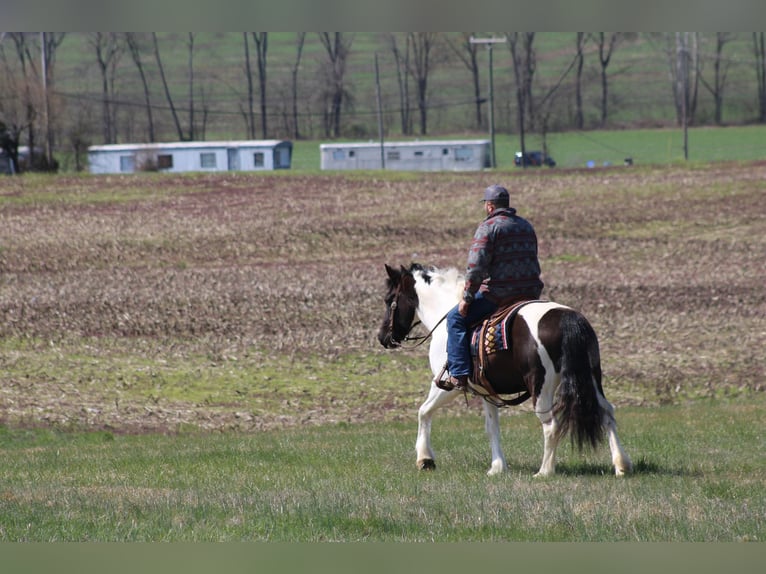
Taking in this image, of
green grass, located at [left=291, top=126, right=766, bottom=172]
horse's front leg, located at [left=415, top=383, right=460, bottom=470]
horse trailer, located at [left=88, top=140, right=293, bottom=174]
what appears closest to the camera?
horse's front leg, located at [left=415, top=383, right=460, bottom=470]

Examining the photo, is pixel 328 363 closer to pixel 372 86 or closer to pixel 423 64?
pixel 423 64

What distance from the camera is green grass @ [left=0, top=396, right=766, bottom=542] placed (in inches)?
282

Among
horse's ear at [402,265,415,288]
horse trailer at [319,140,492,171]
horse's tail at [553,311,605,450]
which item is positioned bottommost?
horse's tail at [553,311,605,450]

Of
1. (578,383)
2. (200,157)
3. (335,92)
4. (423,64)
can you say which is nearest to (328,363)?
(578,383)

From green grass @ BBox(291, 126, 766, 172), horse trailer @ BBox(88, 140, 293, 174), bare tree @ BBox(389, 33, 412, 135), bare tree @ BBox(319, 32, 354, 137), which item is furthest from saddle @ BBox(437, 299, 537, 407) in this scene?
bare tree @ BBox(319, 32, 354, 137)

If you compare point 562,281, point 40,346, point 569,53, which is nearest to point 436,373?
point 40,346

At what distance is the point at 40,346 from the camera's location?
22.8 metres

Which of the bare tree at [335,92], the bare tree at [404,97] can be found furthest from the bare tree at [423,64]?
the bare tree at [335,92]

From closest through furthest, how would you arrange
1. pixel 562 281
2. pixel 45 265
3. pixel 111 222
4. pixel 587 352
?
1. pixel 587 352
2. pixel 562 281
3. pixel 45 265
4. pixel 111 222

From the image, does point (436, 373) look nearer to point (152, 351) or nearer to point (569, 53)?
point (152, 351)

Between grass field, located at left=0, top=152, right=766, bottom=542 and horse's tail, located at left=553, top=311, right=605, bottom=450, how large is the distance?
50 centimetres

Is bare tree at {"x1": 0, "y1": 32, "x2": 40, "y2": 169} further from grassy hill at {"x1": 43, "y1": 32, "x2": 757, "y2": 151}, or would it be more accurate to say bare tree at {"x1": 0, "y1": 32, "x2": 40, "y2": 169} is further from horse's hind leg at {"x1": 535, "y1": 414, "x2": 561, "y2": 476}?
horse's hind leg at {"x1": 535, "y1": 414, "x2": 561, "y2": 476}

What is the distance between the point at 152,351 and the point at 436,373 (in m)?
12.6

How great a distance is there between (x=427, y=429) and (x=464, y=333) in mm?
1337
